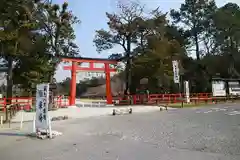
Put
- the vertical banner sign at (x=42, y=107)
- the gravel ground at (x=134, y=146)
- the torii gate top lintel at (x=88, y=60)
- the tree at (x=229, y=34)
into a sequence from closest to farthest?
the gravel ground at (x=134, y=146) < the vertical banner sign at (x=42, y=107) < the torii gate top lintel at (x=88, y=60) < the tree at (x=229, y=34)

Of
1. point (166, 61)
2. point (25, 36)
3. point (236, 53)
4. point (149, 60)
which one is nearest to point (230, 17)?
point (236, 53)

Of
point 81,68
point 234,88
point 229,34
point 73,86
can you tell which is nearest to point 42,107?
point 73,86

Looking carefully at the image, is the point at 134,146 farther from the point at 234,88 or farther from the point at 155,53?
the point at 234,88

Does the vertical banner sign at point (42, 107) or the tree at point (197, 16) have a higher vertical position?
the tree at point (197, 16)

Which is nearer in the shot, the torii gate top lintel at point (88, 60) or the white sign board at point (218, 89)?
the torii gate top lintel at point (88, 60)

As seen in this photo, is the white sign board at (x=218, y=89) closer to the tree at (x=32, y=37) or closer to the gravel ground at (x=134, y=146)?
the tree at (x=32, y=37)

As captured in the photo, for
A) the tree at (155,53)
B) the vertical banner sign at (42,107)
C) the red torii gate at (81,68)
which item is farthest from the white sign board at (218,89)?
the vertical banner sign at (42,107)

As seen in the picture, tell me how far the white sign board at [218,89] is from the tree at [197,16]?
12157mm

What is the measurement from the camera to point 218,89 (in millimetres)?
27312

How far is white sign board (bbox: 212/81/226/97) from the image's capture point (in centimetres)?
2703

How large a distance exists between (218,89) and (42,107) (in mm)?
23329

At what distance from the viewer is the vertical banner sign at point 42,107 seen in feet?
26.7

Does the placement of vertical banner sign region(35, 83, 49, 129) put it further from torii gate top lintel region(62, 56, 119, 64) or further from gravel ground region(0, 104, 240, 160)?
torii gate top lintel region(62, 56, 119, 64)

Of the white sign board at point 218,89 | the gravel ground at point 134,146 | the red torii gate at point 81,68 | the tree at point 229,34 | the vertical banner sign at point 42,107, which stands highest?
the tree at point 229,34
